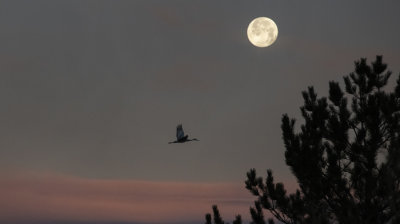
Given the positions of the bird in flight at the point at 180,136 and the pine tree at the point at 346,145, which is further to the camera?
the bird in flight at the point at 180,136

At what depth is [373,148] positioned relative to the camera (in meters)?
18.1

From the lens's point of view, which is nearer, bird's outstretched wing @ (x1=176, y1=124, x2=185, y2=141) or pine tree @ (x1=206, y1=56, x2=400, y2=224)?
pine tree @ (x1=206, y1=56, x2=400, y2=224)

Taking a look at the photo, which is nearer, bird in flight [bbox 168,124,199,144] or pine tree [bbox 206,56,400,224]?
pine tree [bbox 206,56,400,224]

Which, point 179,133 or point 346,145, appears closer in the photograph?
point 346,145

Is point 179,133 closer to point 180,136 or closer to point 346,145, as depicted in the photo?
point 180,136

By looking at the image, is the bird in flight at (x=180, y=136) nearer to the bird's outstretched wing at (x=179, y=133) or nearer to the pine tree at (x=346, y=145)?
the bird's outstretched wing at (x=179, y=133)

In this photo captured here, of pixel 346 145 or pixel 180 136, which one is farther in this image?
pixel 180 136

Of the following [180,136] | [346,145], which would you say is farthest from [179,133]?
[346,145]

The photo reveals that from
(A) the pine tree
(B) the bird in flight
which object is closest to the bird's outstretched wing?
(B) the bird in flight

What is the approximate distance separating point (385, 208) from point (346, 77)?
465 cm

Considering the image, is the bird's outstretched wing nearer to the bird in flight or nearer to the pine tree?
the bird in flight

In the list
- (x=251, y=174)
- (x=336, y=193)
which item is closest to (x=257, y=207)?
(x=251, y=174)

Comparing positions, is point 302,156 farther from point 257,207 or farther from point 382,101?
point 257,207

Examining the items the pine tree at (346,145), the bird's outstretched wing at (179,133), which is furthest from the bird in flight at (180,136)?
the pine tree at (346,145)
